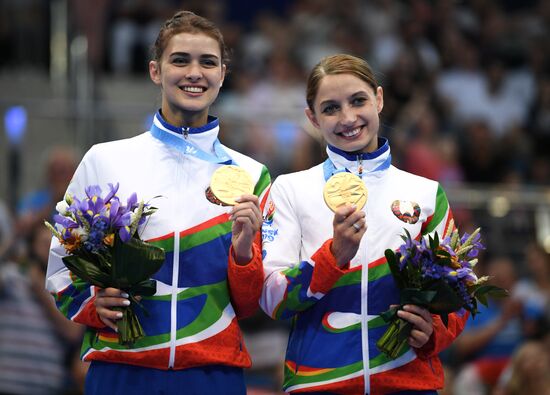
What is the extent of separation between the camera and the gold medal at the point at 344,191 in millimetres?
3852

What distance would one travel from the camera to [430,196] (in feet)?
13.5

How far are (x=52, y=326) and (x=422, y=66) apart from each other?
197 inches

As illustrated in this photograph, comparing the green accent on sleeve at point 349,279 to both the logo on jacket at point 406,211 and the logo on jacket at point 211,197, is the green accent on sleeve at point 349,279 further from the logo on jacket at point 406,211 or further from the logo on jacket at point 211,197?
the logo on jacket at point 211,197

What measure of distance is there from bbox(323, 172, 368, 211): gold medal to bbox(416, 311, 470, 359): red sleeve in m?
0.52

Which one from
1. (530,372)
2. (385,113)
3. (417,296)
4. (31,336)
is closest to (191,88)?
(417,296)

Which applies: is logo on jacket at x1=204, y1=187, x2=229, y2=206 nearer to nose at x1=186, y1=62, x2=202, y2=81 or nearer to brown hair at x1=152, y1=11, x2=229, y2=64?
nose at x1=186, y1=62, x2=202, y2=81

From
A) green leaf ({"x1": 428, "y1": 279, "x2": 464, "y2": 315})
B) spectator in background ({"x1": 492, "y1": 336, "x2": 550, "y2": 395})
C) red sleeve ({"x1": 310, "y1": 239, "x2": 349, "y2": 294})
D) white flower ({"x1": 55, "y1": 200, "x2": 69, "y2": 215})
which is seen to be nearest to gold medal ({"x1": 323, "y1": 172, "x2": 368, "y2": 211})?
red sleeve ({"x1": 310, "y1": 239, "x2": 349, "y2": 294})

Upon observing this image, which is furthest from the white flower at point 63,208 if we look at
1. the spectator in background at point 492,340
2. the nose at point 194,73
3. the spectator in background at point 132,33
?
the spectator in background at point 132,33

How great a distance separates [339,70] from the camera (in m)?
4.12

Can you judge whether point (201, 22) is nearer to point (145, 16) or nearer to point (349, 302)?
point (349, 302)

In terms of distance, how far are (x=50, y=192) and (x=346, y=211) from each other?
13.1ft

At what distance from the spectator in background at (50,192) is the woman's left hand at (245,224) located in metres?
3.44

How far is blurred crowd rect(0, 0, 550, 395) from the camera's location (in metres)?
6.99

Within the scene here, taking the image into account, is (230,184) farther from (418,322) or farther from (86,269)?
(418,322)
